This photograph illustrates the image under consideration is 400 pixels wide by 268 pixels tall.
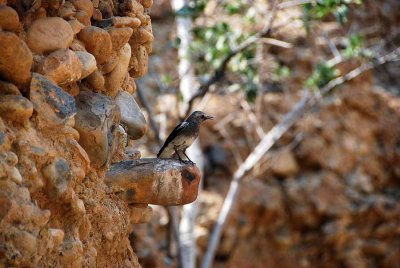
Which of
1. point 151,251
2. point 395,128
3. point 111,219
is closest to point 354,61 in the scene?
point 395,128

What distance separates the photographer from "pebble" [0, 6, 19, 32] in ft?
7.48

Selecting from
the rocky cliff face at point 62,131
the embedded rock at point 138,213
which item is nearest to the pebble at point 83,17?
the rocky cliff face at point 62,131

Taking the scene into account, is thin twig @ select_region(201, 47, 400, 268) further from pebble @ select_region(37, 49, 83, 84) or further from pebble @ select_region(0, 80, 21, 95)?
pebble @ select_region(0, 80, 21, 95)

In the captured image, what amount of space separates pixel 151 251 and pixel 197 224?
32.3 inches

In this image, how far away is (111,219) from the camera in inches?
110

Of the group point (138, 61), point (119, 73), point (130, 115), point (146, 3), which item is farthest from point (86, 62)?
point (146, 3)

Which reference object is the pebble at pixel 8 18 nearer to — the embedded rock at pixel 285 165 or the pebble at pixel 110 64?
the pebble at pixel 110 64

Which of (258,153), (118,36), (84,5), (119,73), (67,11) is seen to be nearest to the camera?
(67,11)

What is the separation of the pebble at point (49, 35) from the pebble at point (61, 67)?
3cm

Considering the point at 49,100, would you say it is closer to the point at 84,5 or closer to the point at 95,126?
the point at 95,126

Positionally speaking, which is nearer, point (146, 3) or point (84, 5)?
point (84, 5)

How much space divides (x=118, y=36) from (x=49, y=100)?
621mm

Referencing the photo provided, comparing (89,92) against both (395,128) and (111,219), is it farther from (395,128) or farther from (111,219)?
(395,128)

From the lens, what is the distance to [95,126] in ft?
8.83
